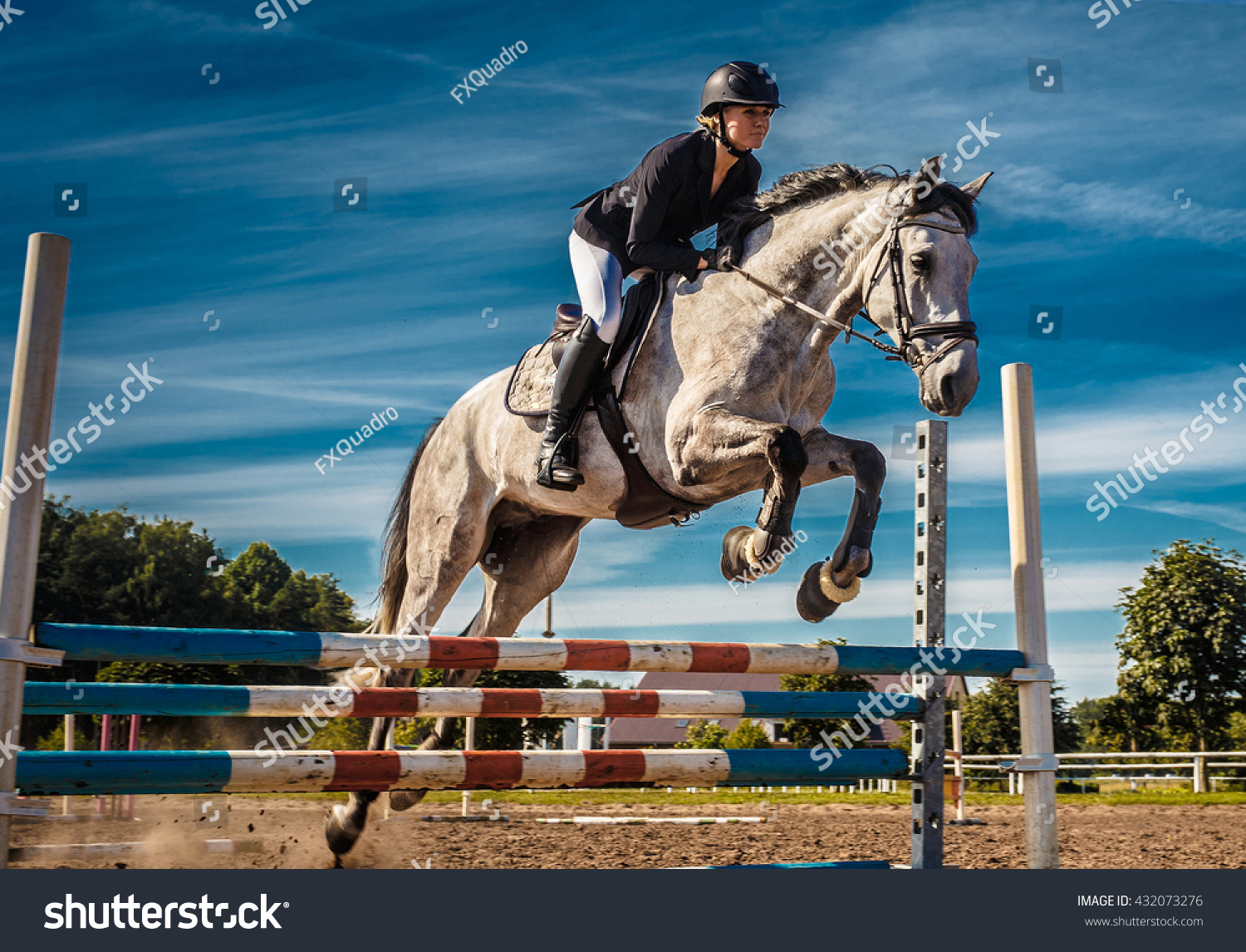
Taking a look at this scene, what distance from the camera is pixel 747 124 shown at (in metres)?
3.86

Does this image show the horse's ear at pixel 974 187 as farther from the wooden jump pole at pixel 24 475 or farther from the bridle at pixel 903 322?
the wooden jump pole at pixel 24 475

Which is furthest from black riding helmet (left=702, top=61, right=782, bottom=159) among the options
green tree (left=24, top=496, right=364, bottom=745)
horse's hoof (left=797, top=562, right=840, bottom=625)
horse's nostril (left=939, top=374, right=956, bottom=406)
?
green tree (left=24, top=496, right=364, bottom=745)

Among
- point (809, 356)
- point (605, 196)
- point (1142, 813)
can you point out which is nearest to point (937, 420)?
point (809, 356)

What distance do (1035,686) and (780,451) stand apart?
3.93ft

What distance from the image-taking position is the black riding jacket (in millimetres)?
3928

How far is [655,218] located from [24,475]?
2407mm

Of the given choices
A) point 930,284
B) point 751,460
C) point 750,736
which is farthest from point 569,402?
point 750,736

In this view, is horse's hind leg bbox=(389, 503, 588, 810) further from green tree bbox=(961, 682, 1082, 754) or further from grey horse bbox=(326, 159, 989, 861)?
green tree bbox=(961, 682, 1082, 754)

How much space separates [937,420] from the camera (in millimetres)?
3650

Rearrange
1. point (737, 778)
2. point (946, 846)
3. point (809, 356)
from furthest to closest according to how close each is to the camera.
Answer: point (946, 846) < point (809, 356) < point (737, 778)

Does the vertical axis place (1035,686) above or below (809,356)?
below

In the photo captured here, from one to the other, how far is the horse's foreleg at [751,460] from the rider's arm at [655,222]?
70 cm
